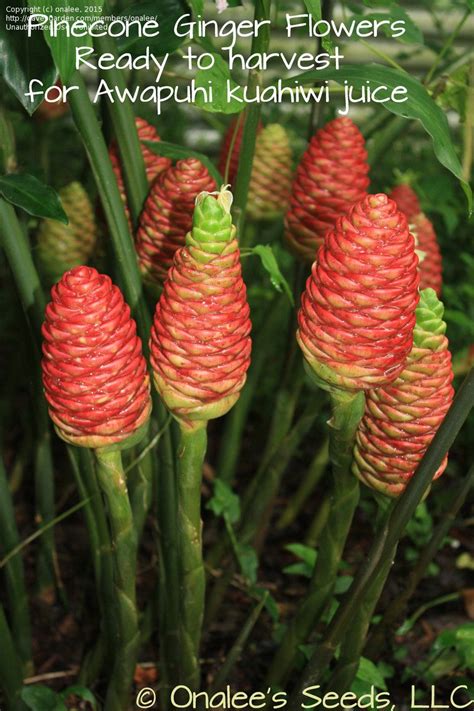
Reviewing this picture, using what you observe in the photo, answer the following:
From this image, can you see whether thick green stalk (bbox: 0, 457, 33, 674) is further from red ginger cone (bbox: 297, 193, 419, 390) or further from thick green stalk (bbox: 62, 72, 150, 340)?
red ginger cone (bbox: 297, 193, 419, 390)

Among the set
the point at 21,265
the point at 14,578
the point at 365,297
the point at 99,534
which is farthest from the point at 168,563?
the point at 365,297

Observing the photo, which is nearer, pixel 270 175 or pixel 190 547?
pixel 190 547

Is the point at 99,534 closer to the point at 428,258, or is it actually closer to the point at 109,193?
the point at 109,193

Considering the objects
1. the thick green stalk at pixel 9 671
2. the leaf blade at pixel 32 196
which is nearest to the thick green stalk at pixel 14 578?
the thick green stalk at pixel 9 671

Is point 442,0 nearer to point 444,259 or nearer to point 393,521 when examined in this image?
point 444,259

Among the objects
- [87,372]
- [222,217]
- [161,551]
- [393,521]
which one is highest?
[222,217]

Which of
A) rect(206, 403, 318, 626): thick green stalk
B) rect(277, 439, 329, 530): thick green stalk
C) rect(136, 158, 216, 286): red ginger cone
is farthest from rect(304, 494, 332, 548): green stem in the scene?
rect(136, 158, 216, 286): red ginger cone

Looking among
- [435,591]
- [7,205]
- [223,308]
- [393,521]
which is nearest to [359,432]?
[393,521]
